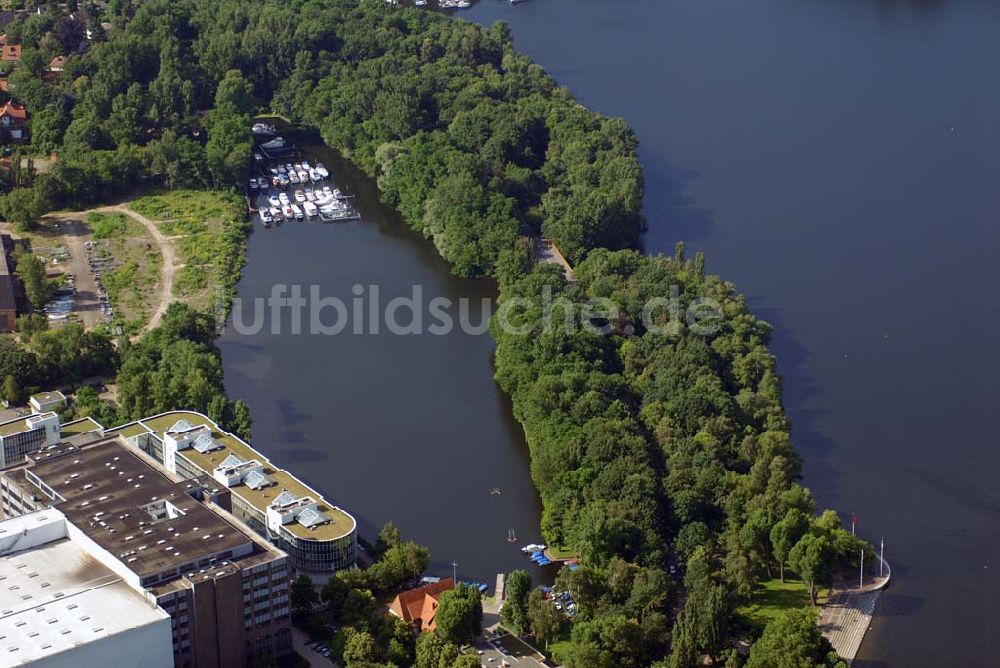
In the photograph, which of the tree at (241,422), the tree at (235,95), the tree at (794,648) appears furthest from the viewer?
the tree at (235,95)

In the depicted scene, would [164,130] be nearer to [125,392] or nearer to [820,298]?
[125,392]

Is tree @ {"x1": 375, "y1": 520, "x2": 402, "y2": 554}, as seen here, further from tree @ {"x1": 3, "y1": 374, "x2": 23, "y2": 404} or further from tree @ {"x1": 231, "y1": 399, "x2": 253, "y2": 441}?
tree @ {"x1": 3, "y1": 374, "x2": 23, "y2": 404}

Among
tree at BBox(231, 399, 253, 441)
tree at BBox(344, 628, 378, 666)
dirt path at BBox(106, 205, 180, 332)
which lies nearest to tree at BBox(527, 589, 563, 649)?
tree at BBox(344, 628, 378, 666)

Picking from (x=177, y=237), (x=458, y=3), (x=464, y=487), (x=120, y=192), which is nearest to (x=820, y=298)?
(x=464, y=487)

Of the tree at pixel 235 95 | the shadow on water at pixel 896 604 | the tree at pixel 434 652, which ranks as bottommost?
the shadow on water at pixel 896 604

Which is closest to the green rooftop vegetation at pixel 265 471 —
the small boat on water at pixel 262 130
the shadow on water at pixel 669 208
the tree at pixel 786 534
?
the tree at pixel 786 534

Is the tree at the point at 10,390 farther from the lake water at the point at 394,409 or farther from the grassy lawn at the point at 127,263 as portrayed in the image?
the lake water at the point at 394,409
